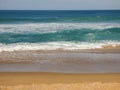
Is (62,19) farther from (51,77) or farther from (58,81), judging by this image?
A: (58,81)

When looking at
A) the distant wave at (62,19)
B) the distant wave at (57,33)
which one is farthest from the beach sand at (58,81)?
the distant wave at (62,19)

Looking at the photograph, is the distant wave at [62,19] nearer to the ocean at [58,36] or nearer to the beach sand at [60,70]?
the ocean at [58,36]

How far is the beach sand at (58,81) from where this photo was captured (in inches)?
172

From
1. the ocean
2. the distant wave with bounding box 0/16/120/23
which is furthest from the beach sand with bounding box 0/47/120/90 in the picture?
the distant wave with bounding box 0/16/120/23

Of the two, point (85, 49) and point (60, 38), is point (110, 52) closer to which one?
point (85, 49)

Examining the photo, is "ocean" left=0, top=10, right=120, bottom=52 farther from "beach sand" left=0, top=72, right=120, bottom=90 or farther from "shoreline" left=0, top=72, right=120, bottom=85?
"beach sand" left=0, top=72, right=120, bottom=90

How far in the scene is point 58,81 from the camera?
508 cm

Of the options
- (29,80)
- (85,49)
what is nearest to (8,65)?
(29,80)

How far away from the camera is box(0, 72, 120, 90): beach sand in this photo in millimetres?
4375

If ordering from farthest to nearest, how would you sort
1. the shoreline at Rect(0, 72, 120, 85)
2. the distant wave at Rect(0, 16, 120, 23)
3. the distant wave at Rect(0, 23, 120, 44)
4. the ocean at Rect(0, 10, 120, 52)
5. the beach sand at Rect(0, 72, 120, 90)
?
the distant wave at Rect(0, 16, 120, 23)
the distant wave at Rect(0, 23, 120, 44)
the ocean at Rect(0, 10, 120, 52)
the shoreline at Rect(0, 72, 120, 85)
the beach sand at Rect(0, 72, 120, 90)

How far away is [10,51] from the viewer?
344 inches

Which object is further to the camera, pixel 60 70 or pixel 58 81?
pixel 60 70

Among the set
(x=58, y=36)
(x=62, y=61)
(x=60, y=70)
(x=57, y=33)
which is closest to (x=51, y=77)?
(x=60, y=70)

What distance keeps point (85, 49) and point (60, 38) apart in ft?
11.1
